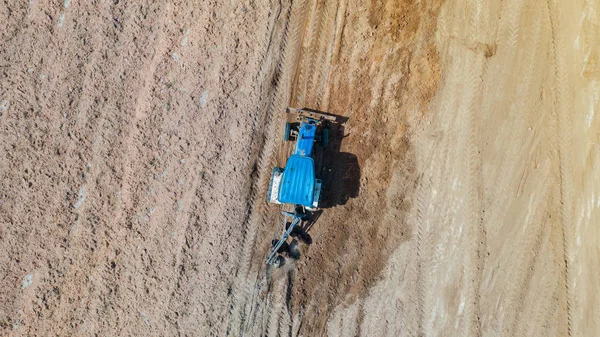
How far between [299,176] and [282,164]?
58 centimetres

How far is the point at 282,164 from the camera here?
6.66m

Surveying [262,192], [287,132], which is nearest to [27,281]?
[262,192]

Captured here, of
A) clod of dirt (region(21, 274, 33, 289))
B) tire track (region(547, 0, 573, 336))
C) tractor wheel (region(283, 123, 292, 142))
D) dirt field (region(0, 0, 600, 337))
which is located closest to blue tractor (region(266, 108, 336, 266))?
tractor wheel (region(283, 123, 292, 142))

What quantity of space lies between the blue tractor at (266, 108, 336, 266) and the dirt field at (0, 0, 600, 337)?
23 cm

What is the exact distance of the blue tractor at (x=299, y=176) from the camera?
20.3ft

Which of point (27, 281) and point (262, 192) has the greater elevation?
point (262, 192)

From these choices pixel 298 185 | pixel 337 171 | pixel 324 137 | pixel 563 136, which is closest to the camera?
pixel 298 185

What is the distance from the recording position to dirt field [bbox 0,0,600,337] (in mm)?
6371

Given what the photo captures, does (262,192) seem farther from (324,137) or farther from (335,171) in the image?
Answer: (324,137)

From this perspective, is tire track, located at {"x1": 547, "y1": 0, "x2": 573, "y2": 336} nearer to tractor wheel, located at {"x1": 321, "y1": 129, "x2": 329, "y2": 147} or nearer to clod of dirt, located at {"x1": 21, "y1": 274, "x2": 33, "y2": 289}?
tractor wheel, located at {"x1": 321, "y1": 129, "x2": 329, "y2": 147}

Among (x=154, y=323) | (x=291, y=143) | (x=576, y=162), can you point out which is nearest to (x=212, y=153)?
(x=291, y=143)

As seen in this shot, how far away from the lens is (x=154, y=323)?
6.52 meters

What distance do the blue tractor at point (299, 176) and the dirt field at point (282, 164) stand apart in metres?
0.23

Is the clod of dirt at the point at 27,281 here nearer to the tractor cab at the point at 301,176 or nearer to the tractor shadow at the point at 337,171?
the tractor cab at the point at 301,176
